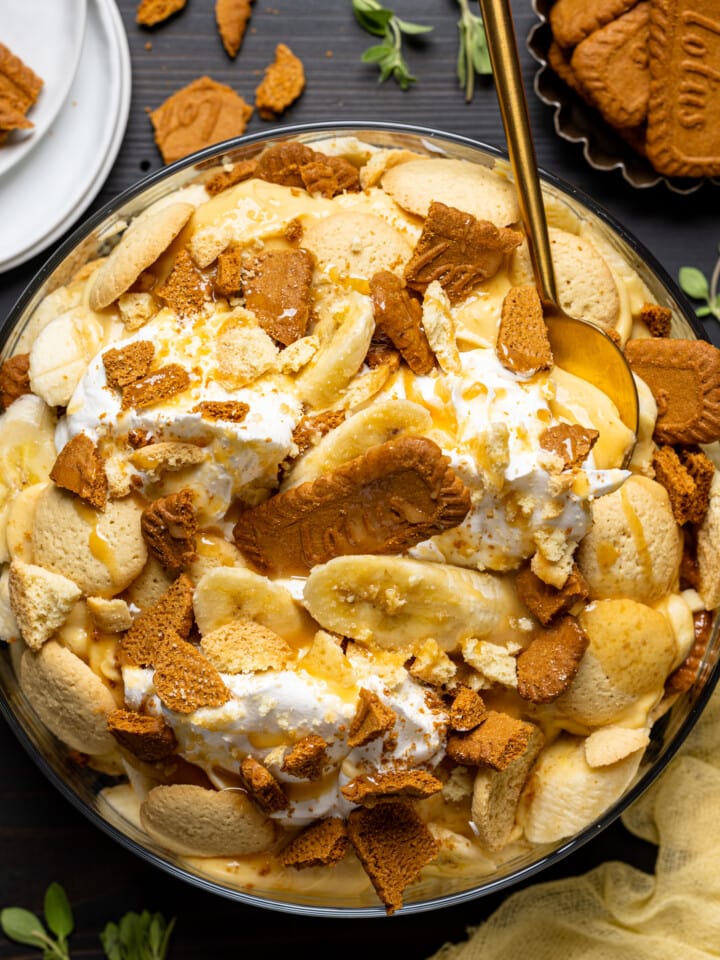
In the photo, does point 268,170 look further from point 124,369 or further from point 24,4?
point 24,4

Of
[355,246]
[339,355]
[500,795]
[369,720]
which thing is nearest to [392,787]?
[369,720]

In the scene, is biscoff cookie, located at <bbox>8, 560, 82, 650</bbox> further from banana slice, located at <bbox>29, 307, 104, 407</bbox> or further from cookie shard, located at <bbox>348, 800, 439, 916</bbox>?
cookie shard, located at <bbox>348, 800, 439, 916</bbox>

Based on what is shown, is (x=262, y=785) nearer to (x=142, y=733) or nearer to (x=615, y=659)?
(x=142, y=733)

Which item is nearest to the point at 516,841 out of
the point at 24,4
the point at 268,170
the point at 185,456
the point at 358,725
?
the point at 358,725

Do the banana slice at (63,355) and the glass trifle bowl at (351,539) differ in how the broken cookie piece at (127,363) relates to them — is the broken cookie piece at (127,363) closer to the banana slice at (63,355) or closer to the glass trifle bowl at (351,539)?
the glass trifle bowl at (351,539)

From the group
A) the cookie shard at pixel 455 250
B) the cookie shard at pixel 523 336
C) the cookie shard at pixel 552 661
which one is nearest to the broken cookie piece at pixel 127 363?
the cookie shard at pixel 455 250

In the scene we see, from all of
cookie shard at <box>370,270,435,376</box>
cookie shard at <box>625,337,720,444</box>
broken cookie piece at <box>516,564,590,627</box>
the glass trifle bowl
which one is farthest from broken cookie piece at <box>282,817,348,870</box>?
cookie shard at <box>625,337,720,444</box>
